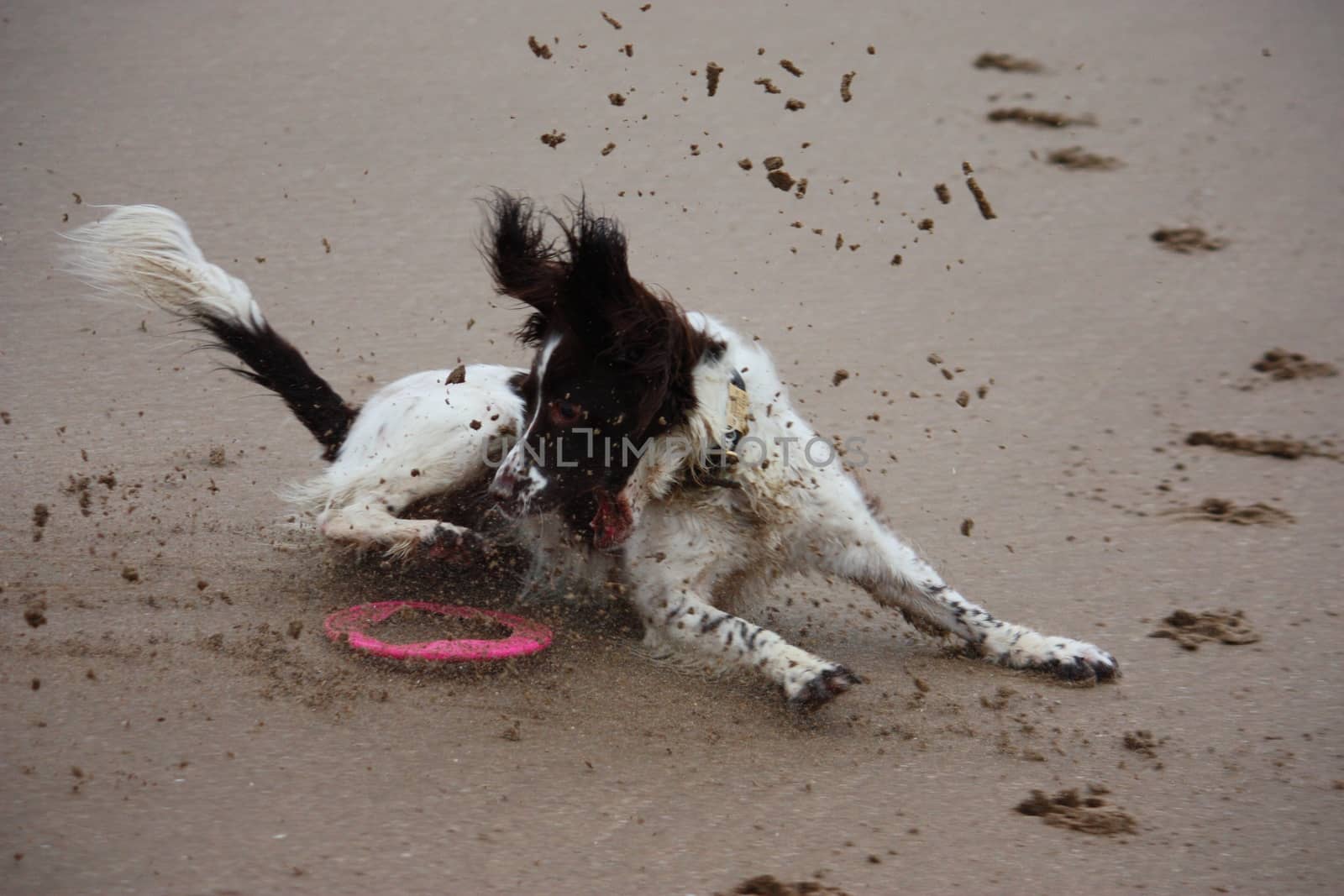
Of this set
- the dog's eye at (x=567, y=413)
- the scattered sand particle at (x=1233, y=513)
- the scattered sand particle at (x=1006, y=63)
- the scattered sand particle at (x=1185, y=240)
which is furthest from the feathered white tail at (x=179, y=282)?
the scattered sand particle at (x=1006, y=63)

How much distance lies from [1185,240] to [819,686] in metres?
4.16

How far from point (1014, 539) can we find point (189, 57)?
216 inches

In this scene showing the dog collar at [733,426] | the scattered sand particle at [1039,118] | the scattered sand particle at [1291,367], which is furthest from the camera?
the scattered sand particle at [1039,118]

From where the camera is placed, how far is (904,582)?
12.5ft

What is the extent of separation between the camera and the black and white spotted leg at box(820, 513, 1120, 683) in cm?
369

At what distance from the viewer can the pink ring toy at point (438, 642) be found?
344 centimetres

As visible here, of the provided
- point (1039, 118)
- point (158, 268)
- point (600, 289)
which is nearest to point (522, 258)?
point (600, 289)

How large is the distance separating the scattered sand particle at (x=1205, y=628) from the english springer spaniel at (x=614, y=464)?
338 mm

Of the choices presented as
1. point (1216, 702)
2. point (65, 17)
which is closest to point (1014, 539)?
point (1216, 702)

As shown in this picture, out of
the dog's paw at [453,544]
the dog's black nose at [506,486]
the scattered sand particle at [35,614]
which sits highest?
the dog's black nose at [506,486]

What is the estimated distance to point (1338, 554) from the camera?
433 centimetres

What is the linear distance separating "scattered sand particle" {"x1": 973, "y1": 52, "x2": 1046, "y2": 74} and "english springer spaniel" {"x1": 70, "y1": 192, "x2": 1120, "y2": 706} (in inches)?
172

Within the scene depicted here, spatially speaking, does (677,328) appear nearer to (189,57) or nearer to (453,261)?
(453,261)

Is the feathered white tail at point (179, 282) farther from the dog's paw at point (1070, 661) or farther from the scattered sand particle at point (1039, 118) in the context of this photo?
the scattered sand particle at point (1039, 118)
